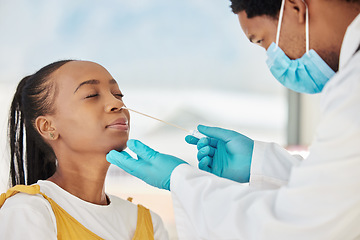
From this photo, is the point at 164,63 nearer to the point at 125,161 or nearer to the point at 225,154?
the point at 225,154

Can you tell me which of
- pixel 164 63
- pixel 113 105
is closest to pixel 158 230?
pixel 113 105

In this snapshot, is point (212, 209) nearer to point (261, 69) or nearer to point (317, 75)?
point (317, 75)

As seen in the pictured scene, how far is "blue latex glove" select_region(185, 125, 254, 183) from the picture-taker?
1.48 m

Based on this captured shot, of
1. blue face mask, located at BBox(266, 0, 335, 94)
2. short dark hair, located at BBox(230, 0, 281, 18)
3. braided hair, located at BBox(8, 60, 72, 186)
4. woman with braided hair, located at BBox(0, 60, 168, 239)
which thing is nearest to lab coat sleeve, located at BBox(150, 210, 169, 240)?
woman with braided hair, located at BBox(0, 60, 168, 239)

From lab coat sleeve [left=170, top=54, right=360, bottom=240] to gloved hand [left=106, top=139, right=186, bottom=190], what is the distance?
10.6 inches

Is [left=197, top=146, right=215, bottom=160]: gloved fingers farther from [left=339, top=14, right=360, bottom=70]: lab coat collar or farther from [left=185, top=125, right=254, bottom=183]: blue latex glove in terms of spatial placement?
[left=339, top=14, right=360, bottom=70]: lab coat collar

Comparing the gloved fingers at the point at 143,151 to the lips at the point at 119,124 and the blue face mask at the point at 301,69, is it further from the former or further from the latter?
the blue face mask at the point at 301,69

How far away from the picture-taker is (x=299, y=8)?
1210 millimetres

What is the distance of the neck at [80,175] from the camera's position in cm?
155

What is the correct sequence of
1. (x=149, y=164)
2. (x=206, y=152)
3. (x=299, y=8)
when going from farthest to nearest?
(x=206, y=152) < (x=149, y=164) < (x=299, y=8)

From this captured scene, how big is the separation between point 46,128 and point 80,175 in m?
0.22

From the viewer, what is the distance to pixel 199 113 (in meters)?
3.95

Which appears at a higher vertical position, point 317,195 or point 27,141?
point 317,195

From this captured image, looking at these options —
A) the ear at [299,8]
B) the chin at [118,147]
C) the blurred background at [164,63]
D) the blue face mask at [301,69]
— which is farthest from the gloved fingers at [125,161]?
the blurred background at [164,63]
